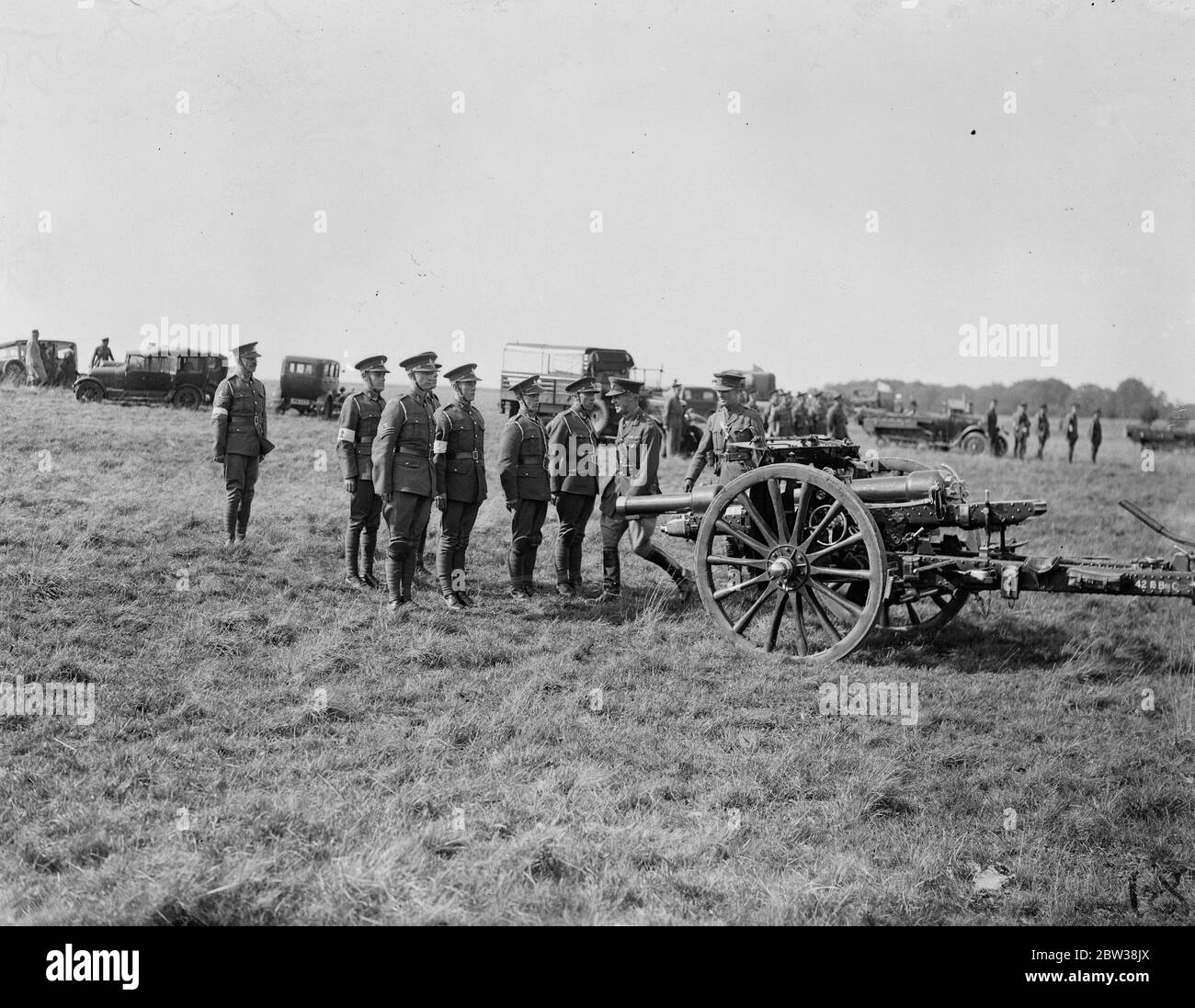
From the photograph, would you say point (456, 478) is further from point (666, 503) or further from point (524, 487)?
point (666, 503)

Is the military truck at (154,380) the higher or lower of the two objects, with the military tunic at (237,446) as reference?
higher

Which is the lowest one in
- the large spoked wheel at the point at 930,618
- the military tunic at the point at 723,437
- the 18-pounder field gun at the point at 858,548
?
the large spoked wheel at the point at 930,618

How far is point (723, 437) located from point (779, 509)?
2631mm

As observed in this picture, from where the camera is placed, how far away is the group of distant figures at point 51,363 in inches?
909

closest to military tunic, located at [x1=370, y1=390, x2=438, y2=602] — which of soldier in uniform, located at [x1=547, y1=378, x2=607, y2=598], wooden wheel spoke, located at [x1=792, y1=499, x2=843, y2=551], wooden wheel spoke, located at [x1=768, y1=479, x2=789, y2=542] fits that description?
soldier in uniform, located at [x1=547, y1=378, x2=607, y2=598]

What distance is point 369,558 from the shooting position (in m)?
8.82

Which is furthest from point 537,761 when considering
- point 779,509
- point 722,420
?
point 722,420

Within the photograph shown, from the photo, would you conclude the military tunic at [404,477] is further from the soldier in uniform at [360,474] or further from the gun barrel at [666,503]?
the gun barrel at [666,503]

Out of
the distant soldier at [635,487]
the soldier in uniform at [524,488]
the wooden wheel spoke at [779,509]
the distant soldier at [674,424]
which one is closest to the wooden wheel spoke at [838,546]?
the wooden wheel spoke at [779,509]

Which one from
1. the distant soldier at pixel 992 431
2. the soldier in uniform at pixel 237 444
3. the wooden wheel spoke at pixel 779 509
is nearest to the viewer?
the wooden wheel spoke at pixel 779 509

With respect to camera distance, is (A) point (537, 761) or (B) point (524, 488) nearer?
(A) point (537, 761)

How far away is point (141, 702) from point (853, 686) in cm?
419
